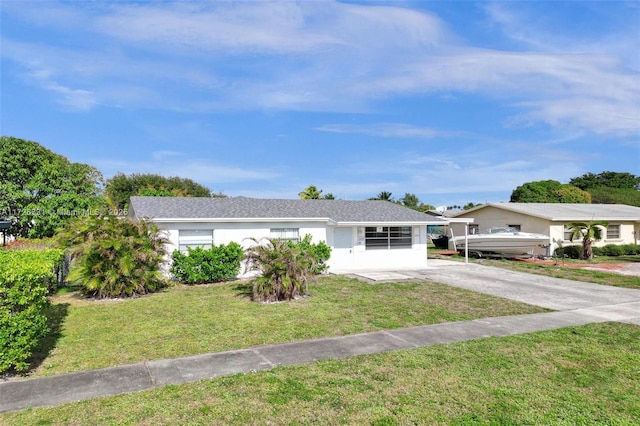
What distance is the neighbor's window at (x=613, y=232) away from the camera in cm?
2844

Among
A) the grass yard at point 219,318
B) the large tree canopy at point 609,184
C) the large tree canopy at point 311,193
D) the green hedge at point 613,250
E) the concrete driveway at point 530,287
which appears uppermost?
the large tree canopy at point 609,184

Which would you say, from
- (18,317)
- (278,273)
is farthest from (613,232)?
(18,317)

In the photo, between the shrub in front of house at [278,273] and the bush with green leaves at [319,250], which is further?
the bush with green leaves at [319,250]

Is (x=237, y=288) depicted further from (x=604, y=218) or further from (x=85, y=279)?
(x=604, y=218)

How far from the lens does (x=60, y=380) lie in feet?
18.5

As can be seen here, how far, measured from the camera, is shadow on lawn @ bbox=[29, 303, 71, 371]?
256 inches

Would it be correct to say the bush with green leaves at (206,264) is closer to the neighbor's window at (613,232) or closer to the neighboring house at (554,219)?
the neighboring house at (554,219)

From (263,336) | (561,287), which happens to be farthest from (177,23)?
(561,287)

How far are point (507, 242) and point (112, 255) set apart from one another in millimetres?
21599

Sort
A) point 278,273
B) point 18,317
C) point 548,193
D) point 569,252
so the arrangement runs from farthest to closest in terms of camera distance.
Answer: point 548,193 → point 569,252 → point 278,273 → point 18,317

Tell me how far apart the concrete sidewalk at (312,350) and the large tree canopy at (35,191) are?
20357 millimetres

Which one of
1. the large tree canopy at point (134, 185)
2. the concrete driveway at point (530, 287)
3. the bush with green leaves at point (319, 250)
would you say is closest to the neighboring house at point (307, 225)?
the bush with green leaves at point (319, 250)

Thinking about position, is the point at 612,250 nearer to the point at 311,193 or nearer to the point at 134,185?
the point at 311,193

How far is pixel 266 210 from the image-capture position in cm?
1819
